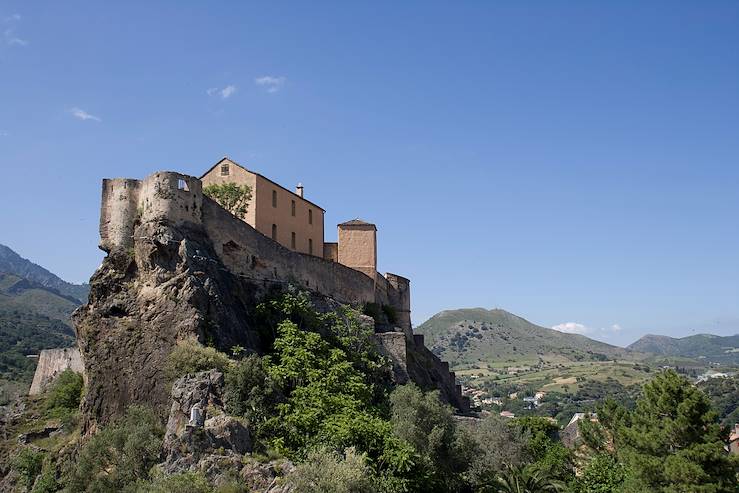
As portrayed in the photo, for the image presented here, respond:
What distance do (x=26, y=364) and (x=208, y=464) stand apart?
108222mm

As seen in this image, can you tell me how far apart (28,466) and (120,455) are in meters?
8.20

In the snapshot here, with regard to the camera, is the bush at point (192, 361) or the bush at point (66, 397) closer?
the bush at point (192, 361)

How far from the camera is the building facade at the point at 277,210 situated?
40406 mm

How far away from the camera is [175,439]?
2505cm

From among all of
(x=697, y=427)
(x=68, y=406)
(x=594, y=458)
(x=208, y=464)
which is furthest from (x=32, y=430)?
(x=697, y=427)

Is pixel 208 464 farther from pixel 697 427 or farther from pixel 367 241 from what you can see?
pixel 367 241

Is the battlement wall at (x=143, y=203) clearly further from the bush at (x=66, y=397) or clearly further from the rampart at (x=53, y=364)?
the rampart at (x=53, y=364)

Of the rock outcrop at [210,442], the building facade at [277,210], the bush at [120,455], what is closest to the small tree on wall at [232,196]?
the building facade at [277,210]

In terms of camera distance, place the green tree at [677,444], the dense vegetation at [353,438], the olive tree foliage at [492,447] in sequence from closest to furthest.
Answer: the dense vegetation at [353,438] → the green tree at [677,444] → the olive tree foliage at [492,447]

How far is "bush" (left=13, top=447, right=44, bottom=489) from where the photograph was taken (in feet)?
100

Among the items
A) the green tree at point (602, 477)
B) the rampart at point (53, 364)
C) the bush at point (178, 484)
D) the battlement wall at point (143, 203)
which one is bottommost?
the green tree at point (602, 477)

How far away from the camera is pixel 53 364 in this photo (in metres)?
50.4

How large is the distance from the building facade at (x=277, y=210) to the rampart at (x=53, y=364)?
1696cm

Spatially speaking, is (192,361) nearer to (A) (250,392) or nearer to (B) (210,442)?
(A) (250,392)
